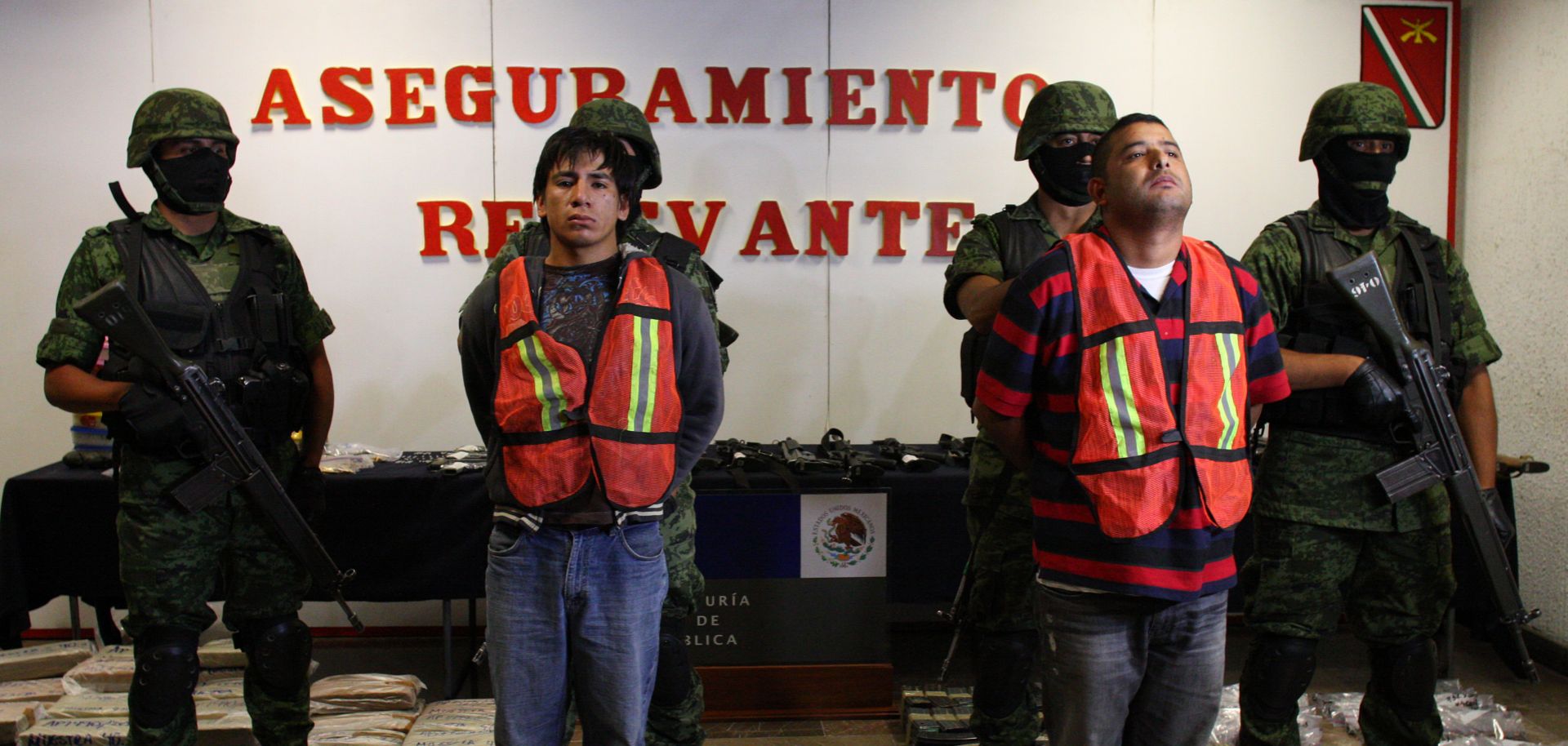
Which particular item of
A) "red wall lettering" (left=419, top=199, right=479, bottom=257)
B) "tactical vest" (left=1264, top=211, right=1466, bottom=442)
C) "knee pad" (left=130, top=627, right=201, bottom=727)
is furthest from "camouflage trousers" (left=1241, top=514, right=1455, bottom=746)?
"red wall lettering" (left=419, top=199, right=479, bottom=257)

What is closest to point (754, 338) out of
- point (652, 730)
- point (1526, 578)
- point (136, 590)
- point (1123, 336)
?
point (652, 730)

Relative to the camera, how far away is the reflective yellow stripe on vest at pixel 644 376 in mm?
2045

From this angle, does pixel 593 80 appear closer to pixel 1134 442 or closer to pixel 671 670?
pixel 671 670

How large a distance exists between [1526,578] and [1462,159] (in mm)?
1661

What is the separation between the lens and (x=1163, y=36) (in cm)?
452

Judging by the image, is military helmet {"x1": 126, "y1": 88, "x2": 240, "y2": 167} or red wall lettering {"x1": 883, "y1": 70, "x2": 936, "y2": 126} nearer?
military helmet {"x1": 126, "y1": 88, "x2": 240, "y2": 167}

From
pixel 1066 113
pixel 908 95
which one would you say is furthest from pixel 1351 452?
pixel 908 95

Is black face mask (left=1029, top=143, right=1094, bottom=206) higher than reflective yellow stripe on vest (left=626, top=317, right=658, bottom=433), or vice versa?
black face mask (left=1029, top=143, right=1094, bottom=206)

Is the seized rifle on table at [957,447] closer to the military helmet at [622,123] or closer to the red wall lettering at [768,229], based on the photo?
the red wall lettering at [768,229]

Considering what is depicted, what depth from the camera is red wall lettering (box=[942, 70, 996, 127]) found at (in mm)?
4457

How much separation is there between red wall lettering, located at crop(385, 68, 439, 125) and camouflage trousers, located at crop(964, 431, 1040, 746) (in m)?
2.63

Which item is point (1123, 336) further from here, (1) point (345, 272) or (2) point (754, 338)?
(1) point (345, 272)

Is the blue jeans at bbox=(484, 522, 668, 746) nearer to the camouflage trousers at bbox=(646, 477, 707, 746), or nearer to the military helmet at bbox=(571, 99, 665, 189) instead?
the camouflage trousers at bbox=(646, 477, 707, 746)

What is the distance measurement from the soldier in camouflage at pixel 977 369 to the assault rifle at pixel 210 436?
1.65 meters
